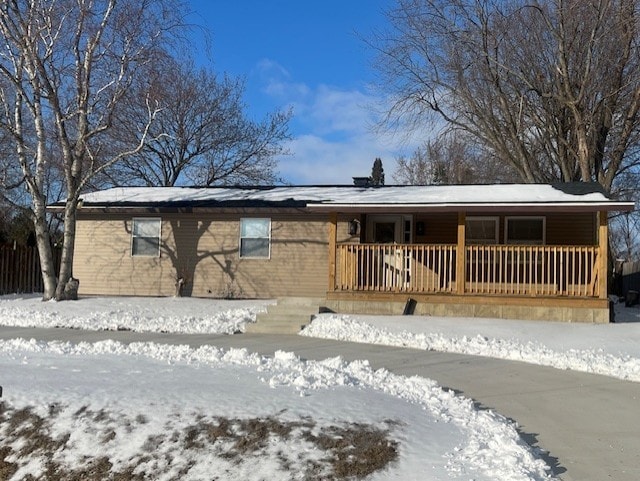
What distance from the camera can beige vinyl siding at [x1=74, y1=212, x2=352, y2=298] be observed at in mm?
18000

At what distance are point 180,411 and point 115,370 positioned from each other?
2.04 m

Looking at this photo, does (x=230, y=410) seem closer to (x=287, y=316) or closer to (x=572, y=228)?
(x=287, y=316)

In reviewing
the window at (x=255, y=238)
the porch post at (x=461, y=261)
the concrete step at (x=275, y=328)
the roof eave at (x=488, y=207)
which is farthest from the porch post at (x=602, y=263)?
the window at (x=255, y=238)

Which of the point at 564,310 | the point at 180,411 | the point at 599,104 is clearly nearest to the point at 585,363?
the point at 564,310

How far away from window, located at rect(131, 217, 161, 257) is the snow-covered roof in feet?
2.09

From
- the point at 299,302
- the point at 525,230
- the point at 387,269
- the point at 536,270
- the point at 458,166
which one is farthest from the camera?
the point at 458,166

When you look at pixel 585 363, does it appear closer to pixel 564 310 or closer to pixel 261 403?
pixel 564 310

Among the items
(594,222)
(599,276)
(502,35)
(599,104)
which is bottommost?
(599,276)

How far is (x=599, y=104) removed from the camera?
2180cm

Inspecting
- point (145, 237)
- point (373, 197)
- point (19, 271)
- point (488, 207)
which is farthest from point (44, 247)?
point (488, 207)

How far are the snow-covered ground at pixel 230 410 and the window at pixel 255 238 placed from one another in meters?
8.38

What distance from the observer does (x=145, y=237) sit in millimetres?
18750

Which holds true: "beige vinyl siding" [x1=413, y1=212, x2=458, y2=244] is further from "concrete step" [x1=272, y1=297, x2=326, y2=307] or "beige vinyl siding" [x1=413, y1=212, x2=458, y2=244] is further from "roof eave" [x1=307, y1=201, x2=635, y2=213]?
"concrete step" [x1=272, y1=297, x2=326, y2=307]

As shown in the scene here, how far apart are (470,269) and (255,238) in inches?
246
